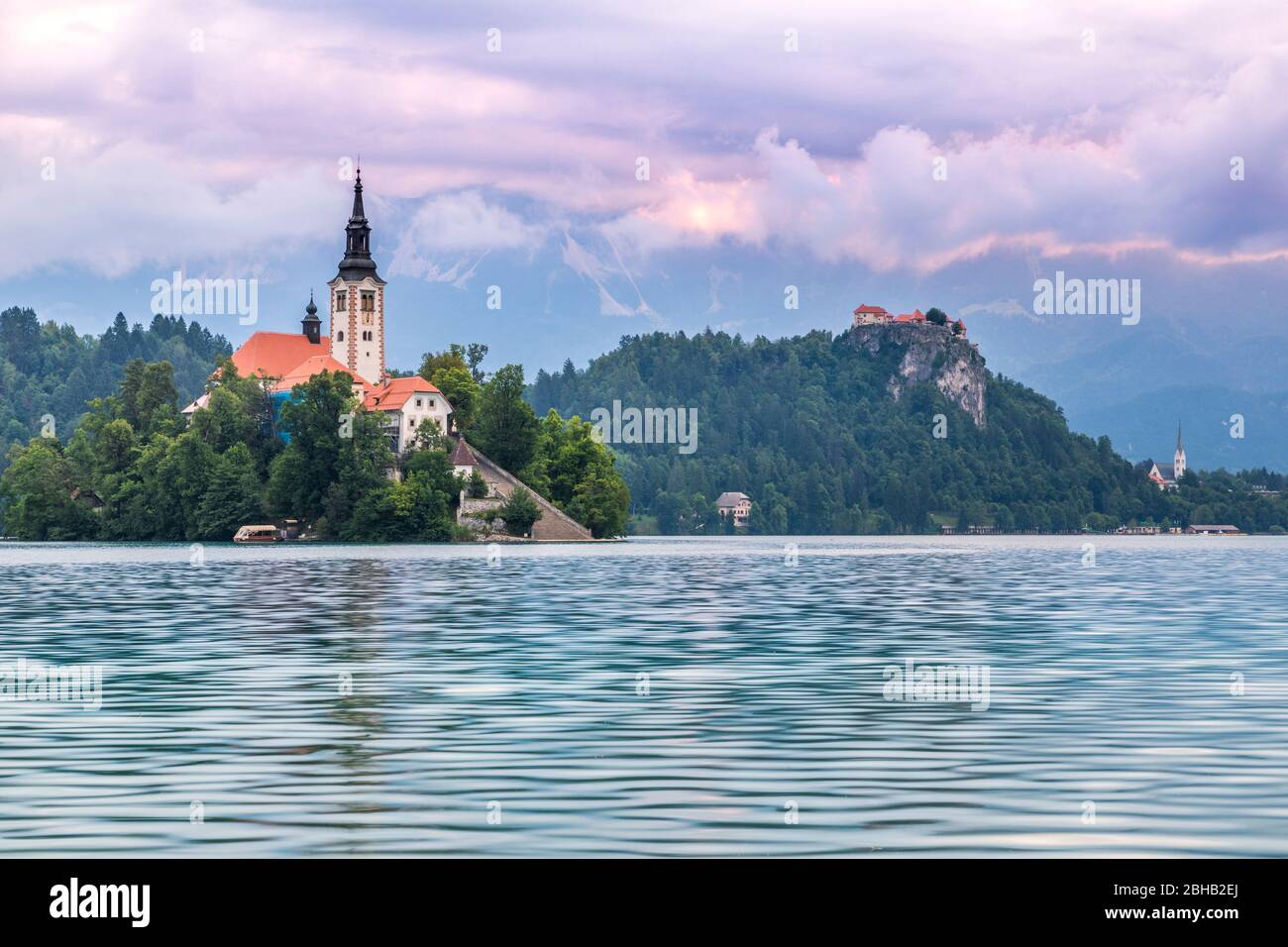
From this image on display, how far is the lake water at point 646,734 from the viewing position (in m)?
18.8

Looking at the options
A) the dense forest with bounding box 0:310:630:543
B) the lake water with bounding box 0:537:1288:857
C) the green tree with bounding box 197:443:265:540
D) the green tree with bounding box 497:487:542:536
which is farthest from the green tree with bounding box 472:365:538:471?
A: the lake water with bounding box 0:537:1288:857

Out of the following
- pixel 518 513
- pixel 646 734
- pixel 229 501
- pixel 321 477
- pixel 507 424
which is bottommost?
pixel 646 734

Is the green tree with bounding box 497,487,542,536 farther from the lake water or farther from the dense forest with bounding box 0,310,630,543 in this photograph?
the lake water

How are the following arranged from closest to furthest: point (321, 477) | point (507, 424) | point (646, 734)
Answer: point (646, 734) → point (321, 477) → point (507, 424)

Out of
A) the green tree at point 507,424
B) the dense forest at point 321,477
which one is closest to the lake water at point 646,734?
the dense forest at point 321,477

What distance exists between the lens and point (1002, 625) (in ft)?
173

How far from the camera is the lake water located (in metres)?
18.8

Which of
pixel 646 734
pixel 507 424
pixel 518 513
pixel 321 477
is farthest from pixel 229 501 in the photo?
pixel 646 734

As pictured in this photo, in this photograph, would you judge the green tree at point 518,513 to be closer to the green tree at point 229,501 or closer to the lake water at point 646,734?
the green tree at point 229,501

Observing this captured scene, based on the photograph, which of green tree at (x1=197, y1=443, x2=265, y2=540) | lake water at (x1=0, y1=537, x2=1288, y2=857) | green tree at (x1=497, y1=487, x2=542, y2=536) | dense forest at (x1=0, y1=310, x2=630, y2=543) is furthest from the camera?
green tree at (x1=197, y1=443, x2=265, y2=540)

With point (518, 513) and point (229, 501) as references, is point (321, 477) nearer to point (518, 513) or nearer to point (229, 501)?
point (229, 501)

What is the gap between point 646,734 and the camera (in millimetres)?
26922

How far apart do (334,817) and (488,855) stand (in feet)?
9.58

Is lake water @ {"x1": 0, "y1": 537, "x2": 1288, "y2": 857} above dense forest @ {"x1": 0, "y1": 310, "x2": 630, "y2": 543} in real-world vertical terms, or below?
below
